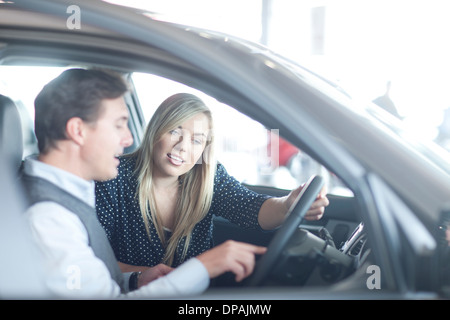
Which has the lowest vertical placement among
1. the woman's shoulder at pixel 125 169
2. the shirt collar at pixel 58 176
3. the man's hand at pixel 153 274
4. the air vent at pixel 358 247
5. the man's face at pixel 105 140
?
the man's hand at pixel 153 274

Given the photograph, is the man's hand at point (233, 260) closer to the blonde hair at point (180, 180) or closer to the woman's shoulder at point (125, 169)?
the blonde hair at point (180, 180)

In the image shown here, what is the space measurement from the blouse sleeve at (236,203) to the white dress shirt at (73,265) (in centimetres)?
66

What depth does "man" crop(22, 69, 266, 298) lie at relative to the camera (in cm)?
103

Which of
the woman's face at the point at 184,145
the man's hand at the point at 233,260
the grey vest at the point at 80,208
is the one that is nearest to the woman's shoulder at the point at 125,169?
the woman's face at the point at 184,145

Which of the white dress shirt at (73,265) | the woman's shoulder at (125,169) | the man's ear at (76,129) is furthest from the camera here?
the woman's shoulder at (125,169)

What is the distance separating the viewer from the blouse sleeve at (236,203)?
1757mm

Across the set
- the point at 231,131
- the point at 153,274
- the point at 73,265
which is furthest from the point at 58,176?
the point at 231,131

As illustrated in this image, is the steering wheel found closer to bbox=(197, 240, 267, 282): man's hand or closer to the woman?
bbox=(197, 240, 267, 282): man's hand

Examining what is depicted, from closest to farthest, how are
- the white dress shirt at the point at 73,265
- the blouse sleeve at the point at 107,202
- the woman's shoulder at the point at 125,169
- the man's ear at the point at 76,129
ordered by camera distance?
the white dress shirt at the point at 73,265, the man's ear at the point at 76,129, the blouse sleeve at the point at 107,202, the woman's shoulder at the point at 125,169

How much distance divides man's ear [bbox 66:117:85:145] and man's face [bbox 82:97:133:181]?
1 centimetres

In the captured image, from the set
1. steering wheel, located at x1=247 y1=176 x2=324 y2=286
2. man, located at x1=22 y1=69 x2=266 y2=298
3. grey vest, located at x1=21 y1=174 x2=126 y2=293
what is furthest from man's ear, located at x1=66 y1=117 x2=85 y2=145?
steering wheel, located at x1=247 y1=176 x2=324 y2=286

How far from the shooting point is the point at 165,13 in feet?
3.87
